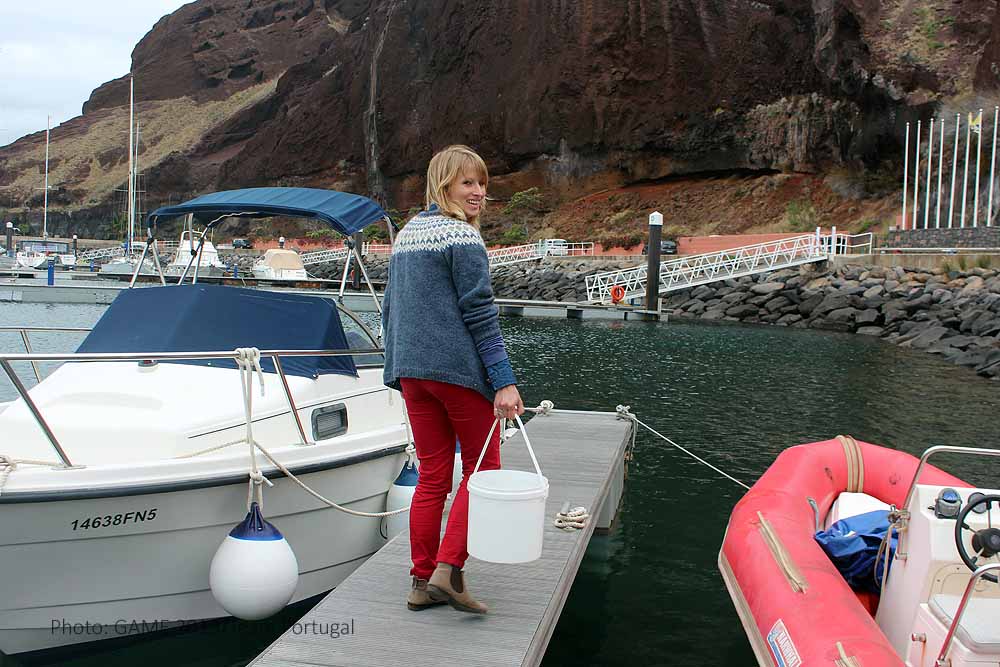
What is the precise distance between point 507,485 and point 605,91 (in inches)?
2096

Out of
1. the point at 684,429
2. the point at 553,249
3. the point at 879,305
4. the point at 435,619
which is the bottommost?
the point at 684,429

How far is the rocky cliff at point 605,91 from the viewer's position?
40688mm

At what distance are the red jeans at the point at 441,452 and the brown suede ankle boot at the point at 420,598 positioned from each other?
0.31ft

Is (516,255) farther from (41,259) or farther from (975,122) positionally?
(41,259)

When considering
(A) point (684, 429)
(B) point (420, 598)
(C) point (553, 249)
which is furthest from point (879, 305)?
(B) point (420, 598)

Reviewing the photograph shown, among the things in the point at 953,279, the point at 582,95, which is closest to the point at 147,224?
the point at 953,279

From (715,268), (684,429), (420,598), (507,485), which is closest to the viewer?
(507,485)

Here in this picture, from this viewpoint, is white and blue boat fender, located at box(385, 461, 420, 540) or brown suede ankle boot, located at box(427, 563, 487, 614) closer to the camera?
brown suede ankle boot, located at box(427, 563, 487, 614)

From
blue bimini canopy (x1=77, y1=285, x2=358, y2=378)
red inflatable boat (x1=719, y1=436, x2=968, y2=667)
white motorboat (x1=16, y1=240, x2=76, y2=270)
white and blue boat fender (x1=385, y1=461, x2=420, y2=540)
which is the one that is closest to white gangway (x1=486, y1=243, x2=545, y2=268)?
white motorboat (x1=16, y1=240, x2=76, y2=270)

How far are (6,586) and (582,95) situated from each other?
53447 millimetres

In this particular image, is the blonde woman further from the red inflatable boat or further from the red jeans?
the red inflatable boat

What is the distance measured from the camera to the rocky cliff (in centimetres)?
4069

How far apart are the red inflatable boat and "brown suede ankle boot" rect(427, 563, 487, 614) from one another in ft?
4.37

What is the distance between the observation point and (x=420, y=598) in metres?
3.61
